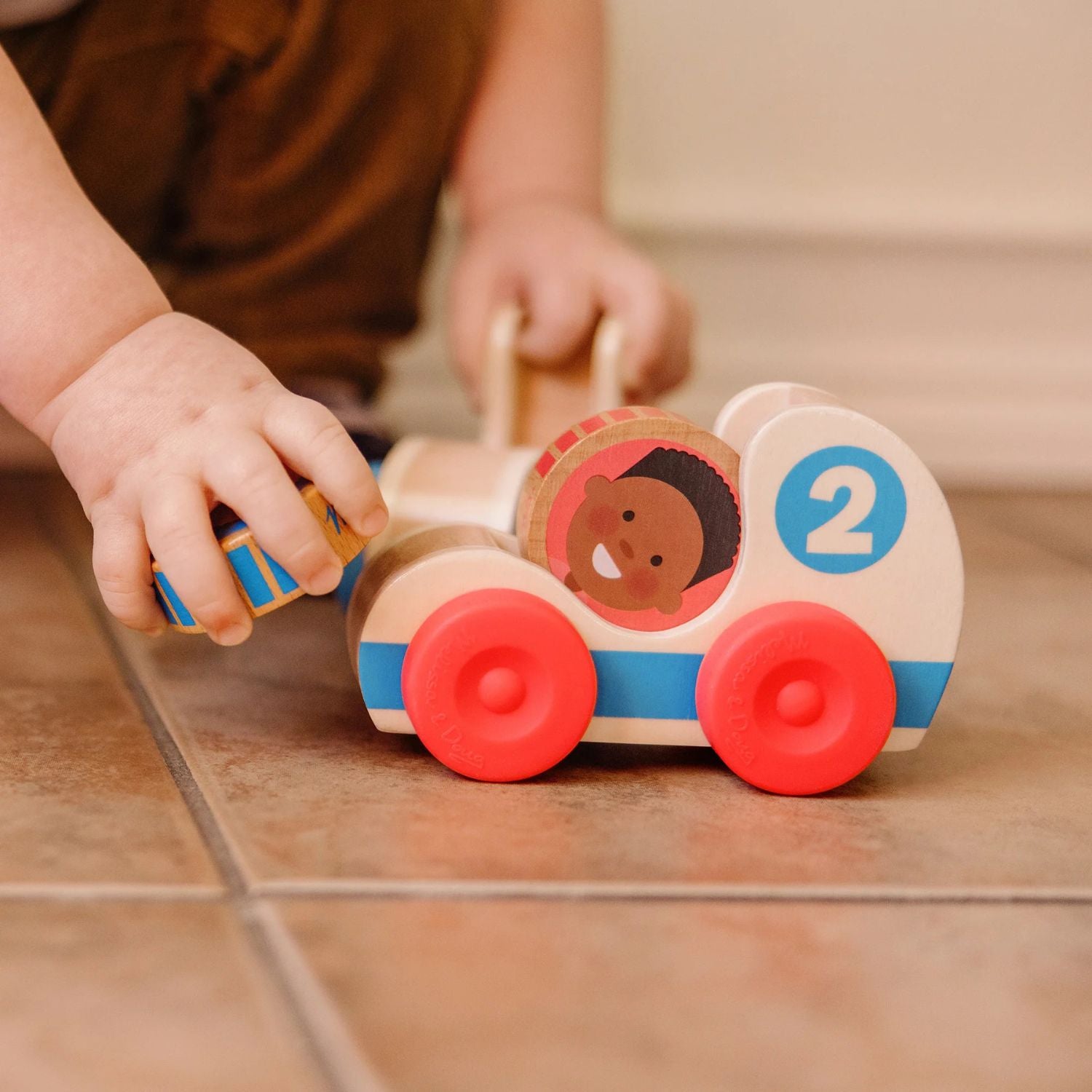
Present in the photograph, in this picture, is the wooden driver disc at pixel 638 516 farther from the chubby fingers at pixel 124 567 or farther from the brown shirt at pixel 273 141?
the brown shirt at pixel 273 141

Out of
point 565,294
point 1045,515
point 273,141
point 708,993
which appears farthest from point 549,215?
point 708,993

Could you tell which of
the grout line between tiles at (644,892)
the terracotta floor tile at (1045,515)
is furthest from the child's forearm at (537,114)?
the grout line between tiles at (644,892)

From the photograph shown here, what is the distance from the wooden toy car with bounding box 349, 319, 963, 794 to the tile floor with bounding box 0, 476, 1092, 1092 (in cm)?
2

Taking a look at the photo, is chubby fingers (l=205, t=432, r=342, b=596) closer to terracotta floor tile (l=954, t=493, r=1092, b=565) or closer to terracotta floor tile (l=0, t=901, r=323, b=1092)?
terracotta floor tile (l=0, t=901, r=323, b=1092)

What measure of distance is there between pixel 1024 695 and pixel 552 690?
0.91 feet

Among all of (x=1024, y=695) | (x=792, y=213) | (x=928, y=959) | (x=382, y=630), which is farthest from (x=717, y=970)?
(x=792, y=213)

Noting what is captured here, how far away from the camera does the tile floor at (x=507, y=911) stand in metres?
0.30

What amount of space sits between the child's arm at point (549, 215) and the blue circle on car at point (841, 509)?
0.32 meters

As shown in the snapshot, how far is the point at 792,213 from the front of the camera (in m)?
1.25

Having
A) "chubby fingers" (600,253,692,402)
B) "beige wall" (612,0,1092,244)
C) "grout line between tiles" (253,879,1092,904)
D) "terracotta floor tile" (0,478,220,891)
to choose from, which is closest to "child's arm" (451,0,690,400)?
"chubby fingers" (600,253,692,402)

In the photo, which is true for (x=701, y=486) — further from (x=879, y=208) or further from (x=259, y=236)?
(x=879, y=208)

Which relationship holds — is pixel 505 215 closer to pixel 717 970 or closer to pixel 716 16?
pixel 716 16

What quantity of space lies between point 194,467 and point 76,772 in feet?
0.38

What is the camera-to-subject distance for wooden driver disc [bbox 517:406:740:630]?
468mm
